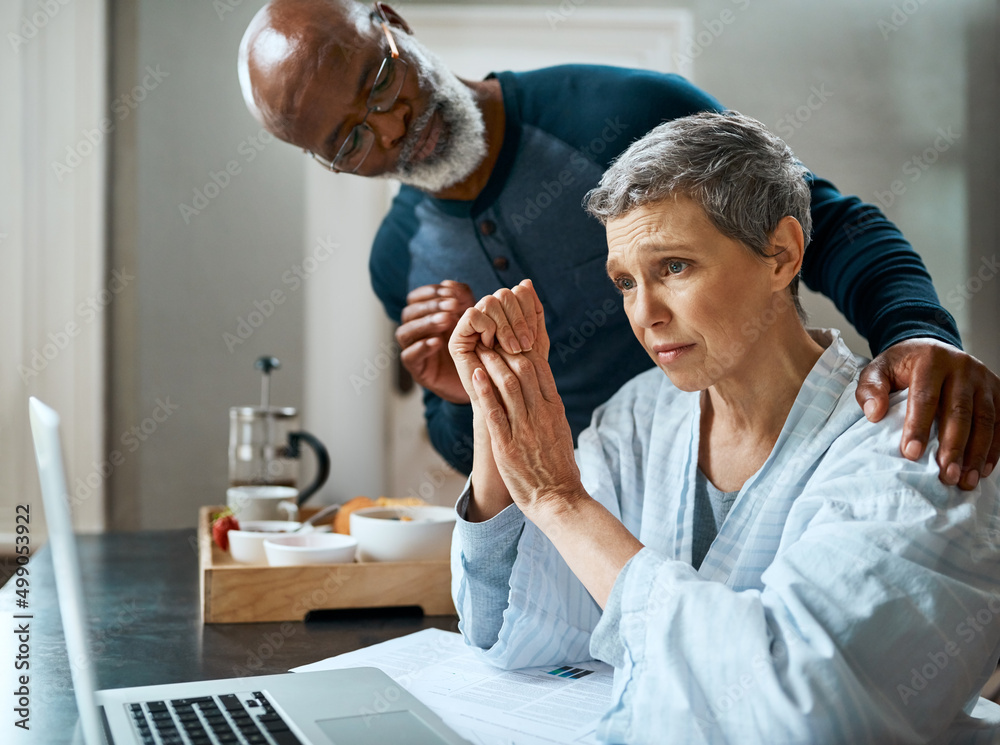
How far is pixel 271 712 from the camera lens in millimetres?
900

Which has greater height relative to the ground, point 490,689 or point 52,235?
point 52,235

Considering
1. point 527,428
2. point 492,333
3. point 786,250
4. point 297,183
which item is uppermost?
point 297,183

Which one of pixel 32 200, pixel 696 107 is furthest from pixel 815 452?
pixel 32 200

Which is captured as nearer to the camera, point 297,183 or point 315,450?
point 315,450

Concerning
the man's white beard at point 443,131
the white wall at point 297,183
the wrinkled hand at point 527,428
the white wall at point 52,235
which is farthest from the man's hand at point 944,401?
the white wall at point 52,235

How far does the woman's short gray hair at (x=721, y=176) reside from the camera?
1032 millimetres

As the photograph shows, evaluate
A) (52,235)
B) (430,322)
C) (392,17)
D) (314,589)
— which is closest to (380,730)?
(314,589)

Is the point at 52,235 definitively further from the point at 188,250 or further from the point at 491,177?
the point at 491,177

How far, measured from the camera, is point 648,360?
1.78 metres

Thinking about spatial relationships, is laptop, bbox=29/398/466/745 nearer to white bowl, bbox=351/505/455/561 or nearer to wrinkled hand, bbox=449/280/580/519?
wrinkled hand, bbox=449/280/580/519

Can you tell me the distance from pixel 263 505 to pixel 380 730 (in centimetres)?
110

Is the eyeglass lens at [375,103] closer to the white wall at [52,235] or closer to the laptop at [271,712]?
the laptop at [271,712]

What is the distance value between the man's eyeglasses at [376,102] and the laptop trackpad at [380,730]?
1010 millimetres

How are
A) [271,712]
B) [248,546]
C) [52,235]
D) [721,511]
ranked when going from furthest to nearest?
[52,235]
[248,546]
[721,511]
[271,712]
